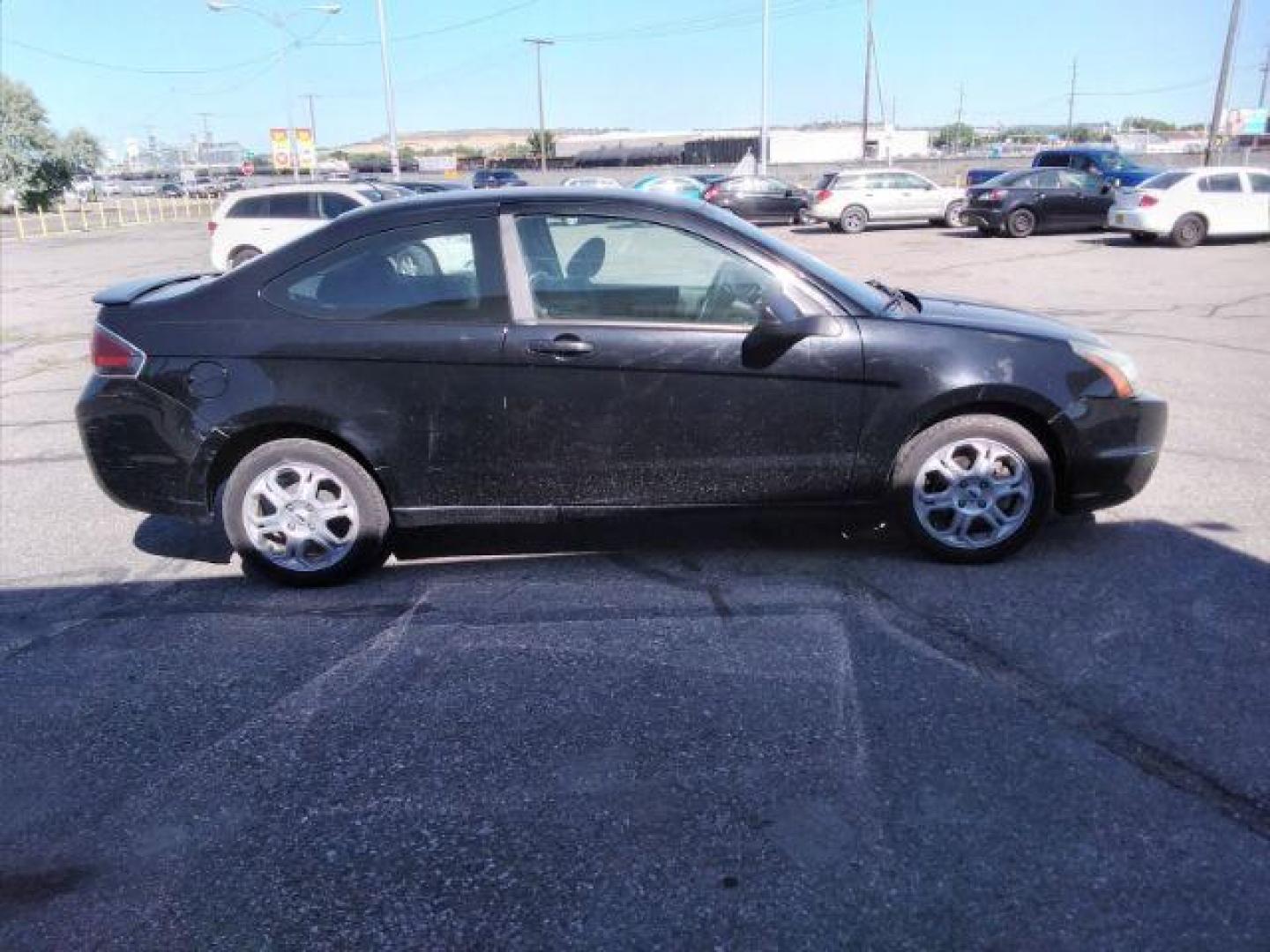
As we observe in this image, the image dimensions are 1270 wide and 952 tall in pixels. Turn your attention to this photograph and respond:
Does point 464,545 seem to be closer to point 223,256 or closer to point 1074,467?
point 1074,467

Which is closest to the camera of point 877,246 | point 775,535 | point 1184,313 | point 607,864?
point 607,864

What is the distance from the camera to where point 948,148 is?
107 m

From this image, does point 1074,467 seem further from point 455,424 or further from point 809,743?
point 455,424

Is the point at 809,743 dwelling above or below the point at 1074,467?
below

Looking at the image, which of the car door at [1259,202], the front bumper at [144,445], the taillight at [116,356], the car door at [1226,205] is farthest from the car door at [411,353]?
the car door at [1259,202]

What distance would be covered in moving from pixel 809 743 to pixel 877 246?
20969mm

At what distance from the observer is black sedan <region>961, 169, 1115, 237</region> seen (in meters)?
23.3

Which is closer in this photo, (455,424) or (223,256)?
(455,424)

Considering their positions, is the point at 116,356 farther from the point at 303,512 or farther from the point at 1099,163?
the point at 1099,163

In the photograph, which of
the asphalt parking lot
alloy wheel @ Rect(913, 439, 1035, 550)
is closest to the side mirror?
alloy wheel @ Rect(913, 439, 1035, 550)

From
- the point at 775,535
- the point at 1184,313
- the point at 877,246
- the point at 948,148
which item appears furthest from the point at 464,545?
the point at 948,148

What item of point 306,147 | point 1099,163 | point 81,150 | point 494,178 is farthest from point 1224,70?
point 81,150

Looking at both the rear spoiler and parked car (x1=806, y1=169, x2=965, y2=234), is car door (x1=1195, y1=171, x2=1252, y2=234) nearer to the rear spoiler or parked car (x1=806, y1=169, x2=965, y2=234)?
parked car (x1=806, y1=169, x2=965, y2=234)

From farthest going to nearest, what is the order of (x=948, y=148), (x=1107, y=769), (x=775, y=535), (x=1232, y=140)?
(x=948, y=148)
(x=1232, y=140)
(x=775, y=535)
(x=1107, y=769)
